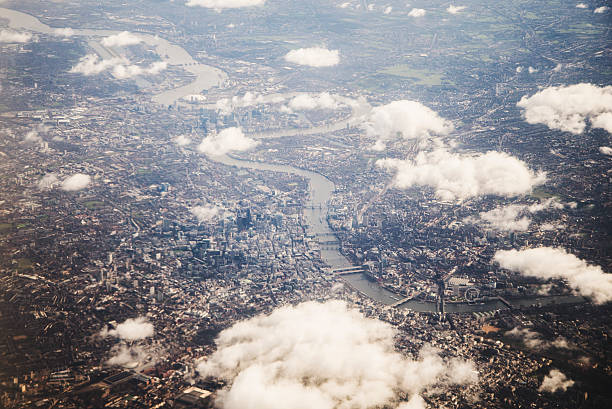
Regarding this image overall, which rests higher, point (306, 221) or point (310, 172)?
point (310, 172)

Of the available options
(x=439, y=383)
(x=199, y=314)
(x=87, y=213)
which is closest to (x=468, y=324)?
(x=439, y=383)

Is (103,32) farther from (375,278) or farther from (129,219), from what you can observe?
(375,278)

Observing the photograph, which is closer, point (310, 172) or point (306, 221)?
point (306, 221)

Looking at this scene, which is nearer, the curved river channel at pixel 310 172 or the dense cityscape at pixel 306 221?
the dense cityscape at pixel 306 221

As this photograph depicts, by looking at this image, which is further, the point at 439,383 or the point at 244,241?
the point at 244,241
